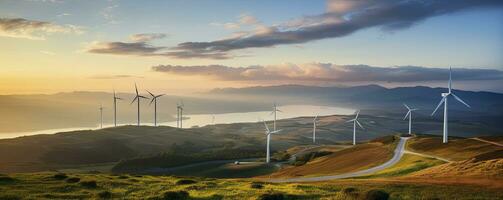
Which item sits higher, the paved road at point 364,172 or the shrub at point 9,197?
the shrub at point 9,197

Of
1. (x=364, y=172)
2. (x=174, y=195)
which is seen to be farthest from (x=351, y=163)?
(x=174, y=195)

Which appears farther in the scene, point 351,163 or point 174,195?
point 351,163

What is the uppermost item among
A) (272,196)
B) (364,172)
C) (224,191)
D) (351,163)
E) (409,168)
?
(272,196)

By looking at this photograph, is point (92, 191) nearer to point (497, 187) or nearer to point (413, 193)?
point (413, 193)

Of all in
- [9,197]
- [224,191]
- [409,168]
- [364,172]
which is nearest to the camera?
[9,197]

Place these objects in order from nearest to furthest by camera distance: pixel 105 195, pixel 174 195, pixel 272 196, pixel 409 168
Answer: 1. pixel 272 196
2. pixel 174 195
3. pixel 105 195
4. pixel 409 168

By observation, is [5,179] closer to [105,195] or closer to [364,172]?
[105,195]

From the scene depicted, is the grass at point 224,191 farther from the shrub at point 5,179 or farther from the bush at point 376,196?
the shrub at point 5,179

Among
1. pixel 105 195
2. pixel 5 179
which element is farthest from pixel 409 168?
pixel 5 179

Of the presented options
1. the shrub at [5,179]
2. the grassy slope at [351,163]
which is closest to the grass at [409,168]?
the grassy slope at [351,163]

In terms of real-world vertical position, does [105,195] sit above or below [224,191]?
above

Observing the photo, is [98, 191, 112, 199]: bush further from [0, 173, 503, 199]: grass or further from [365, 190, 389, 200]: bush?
[365, 190, 389, 200]: bush
